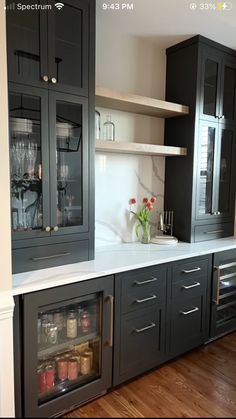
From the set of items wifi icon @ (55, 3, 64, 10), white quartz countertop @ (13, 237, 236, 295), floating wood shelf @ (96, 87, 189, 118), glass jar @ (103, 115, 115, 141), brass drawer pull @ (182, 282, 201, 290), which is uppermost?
wifi icon @ (55, 3, 64, 10)

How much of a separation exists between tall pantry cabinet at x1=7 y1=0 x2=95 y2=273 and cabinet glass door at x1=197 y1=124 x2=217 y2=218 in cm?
112

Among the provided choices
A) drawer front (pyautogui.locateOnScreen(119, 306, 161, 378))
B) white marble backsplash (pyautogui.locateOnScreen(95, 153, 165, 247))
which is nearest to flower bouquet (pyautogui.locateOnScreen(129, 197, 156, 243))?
white marble backsplash (pyautogui.locateOnScreen(95, 153, 165, 247))

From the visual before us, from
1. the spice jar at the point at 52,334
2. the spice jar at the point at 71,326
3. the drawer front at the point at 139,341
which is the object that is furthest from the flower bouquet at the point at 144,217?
the spice jar at the point at 52,334

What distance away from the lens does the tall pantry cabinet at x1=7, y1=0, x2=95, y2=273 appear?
1608 mm

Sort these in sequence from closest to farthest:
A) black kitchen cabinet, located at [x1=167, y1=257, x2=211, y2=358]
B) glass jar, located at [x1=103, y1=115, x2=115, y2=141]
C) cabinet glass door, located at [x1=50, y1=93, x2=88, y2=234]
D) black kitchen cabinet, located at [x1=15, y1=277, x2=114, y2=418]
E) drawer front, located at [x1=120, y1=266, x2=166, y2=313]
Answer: black kitchen cabinet, located at [x1=15, y1=277, x2=114, y2=418]
cabinet glass door, located at [x1=50, y1=93, x2=88, y2=234]
drawer front, located at [x1=120, y1=266, x2=166, y2=313]
black kitchen cabinet, located at [x1=167, y1=257, x2=211, y2=358]
glass jar, located at [x1=103, y1=115, x2=115, y2=141]

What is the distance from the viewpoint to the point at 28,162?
1.70 metres

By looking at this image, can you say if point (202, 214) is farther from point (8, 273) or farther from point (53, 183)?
point (8, 273)

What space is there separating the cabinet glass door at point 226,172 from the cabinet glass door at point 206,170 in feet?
0.38

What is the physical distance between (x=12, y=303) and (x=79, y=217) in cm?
69

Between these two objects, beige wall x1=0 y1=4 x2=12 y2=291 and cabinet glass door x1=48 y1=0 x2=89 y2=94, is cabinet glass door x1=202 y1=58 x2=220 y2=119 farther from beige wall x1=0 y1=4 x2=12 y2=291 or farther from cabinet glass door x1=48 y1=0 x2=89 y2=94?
beige wall x1=0 y1=4 x2=12 y2=291

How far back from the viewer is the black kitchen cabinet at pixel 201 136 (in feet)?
8.10

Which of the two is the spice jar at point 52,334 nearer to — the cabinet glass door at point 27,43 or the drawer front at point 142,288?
the drawer front at point 142,288

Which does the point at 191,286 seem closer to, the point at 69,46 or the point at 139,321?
the point at 139,321

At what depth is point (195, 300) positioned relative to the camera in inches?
90.4
